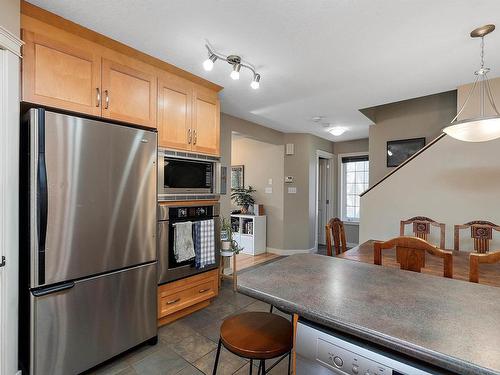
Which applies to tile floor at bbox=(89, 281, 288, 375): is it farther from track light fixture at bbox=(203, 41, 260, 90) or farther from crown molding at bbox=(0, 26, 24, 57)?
track light fixture at bbox=(203, 41, 260, 90)

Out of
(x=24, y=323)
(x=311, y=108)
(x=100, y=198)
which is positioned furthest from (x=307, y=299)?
(x=311, y=108)

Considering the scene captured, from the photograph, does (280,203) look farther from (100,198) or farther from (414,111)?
(100,198)

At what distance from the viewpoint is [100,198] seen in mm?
1824

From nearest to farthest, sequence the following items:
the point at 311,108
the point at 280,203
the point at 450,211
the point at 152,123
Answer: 1. the point at 152,123
2. the point at 450,211
3. the point at 311,108
4. the point at 280,203

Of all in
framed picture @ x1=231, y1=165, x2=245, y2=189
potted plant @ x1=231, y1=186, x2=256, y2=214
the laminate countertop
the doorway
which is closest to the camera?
the laminate countertop

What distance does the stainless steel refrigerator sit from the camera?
1.55 metres

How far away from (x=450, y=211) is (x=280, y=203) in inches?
111

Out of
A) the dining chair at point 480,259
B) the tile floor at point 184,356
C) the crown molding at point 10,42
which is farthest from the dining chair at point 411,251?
the crown molding at point 10,42

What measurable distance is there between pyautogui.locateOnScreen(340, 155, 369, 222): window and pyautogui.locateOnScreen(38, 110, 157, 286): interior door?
4.82m

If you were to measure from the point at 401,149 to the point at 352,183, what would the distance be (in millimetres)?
1927

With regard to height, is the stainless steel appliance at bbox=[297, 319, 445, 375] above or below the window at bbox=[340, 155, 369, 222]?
below

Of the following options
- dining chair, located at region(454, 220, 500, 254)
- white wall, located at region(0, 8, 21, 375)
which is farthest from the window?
white wall, located at region(0, 8, 21, 375)

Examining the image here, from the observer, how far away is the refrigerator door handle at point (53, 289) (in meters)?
1.54

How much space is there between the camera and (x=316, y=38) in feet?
6.22
